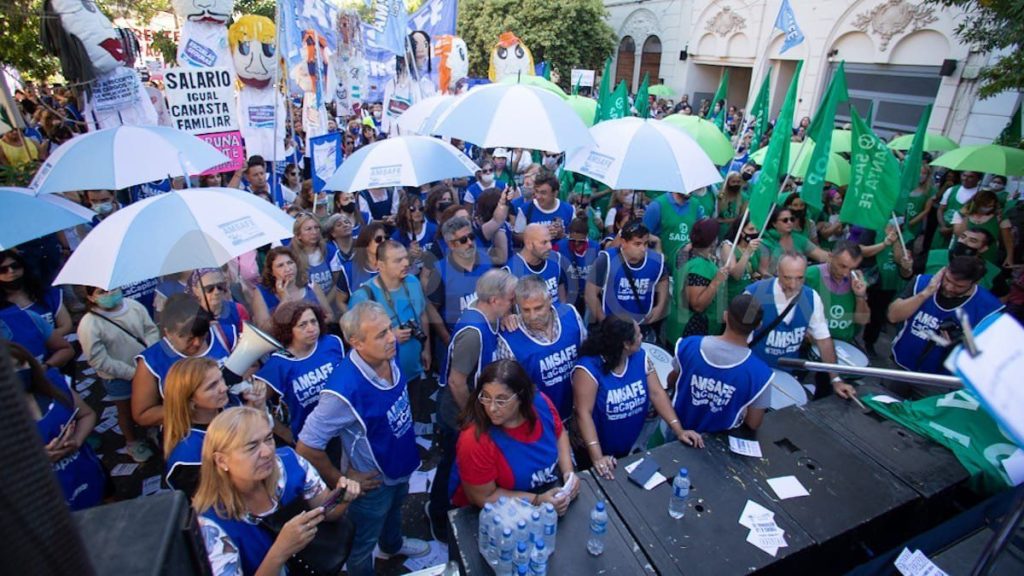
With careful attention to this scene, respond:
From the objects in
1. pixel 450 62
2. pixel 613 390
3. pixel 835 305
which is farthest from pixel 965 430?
pixel 450 62

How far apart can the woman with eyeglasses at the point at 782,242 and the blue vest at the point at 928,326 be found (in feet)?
3.90

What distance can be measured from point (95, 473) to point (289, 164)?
547 cm

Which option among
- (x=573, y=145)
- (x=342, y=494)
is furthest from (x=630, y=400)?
(x=573, y=145)

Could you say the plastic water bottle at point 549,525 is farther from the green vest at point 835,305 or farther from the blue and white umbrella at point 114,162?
the blue and white umbrella at point 114,162

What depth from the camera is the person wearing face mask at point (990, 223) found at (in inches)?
245

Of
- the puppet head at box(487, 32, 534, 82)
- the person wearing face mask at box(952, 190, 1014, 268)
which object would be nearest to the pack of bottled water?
the person wearing face mask at box(952, 190, 1014, 268)

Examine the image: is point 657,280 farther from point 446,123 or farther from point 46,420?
point 46,420

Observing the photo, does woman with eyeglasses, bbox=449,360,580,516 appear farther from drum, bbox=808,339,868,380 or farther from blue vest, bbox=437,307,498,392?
drum, bbox=808,339,868,380

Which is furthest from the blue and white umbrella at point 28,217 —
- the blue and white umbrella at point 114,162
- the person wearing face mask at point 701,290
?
the person wearing face mask at point 701,290

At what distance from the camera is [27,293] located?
409cm

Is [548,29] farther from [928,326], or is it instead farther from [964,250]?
[928,326]

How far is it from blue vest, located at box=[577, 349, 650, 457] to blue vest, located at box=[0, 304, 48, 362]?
3.87m

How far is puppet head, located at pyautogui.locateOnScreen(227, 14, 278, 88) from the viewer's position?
21.7 ft

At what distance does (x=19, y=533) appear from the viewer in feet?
1.71
